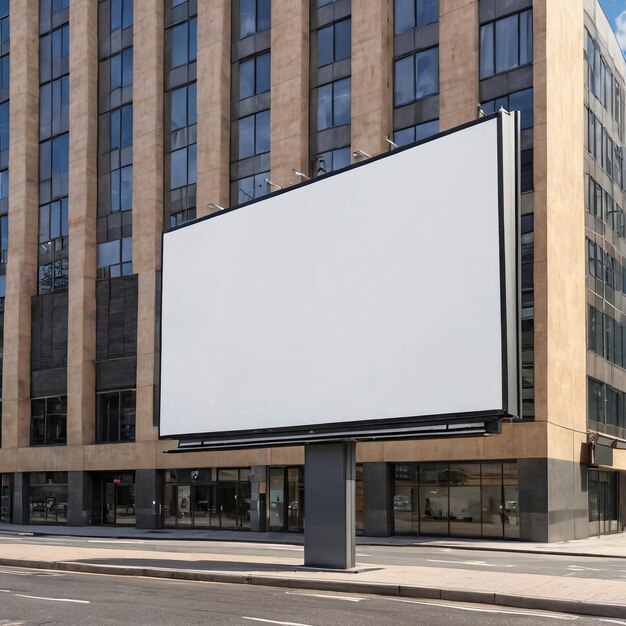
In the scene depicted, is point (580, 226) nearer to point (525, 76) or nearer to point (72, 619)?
point (525, 76)

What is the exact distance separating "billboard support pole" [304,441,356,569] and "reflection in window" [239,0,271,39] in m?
31.2

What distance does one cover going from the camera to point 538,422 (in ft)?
125

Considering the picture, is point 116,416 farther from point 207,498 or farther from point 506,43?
point 506,43

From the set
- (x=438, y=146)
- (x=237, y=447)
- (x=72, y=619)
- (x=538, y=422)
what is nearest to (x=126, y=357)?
(x=538, y=422)

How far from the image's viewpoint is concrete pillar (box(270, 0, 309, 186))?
46.1m

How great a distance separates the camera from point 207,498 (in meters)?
48.7

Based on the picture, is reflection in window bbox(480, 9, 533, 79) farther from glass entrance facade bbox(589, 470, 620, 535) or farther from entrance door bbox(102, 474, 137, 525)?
entrance door bbox(102, 474, 137, 525)

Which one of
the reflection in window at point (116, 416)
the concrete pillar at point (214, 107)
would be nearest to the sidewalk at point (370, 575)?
the reflection in window at point (116, 416)

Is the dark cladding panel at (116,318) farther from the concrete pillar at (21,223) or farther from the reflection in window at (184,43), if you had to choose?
the reflection in window at (184,43)

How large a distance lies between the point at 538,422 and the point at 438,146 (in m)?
19.5

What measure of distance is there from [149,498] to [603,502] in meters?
23.3

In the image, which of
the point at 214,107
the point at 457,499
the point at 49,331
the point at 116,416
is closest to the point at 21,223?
the point at 49,331

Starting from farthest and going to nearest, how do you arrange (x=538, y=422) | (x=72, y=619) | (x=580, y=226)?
(x=580, y=226), (x=538, y=422), (x=72, y=619)

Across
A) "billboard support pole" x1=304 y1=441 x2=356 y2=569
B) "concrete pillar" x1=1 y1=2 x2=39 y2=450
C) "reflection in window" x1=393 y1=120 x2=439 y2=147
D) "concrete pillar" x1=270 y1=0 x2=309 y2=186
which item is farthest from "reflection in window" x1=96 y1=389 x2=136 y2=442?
"billboard support pole" x1=304 y1=441 x2=356 y2=569
